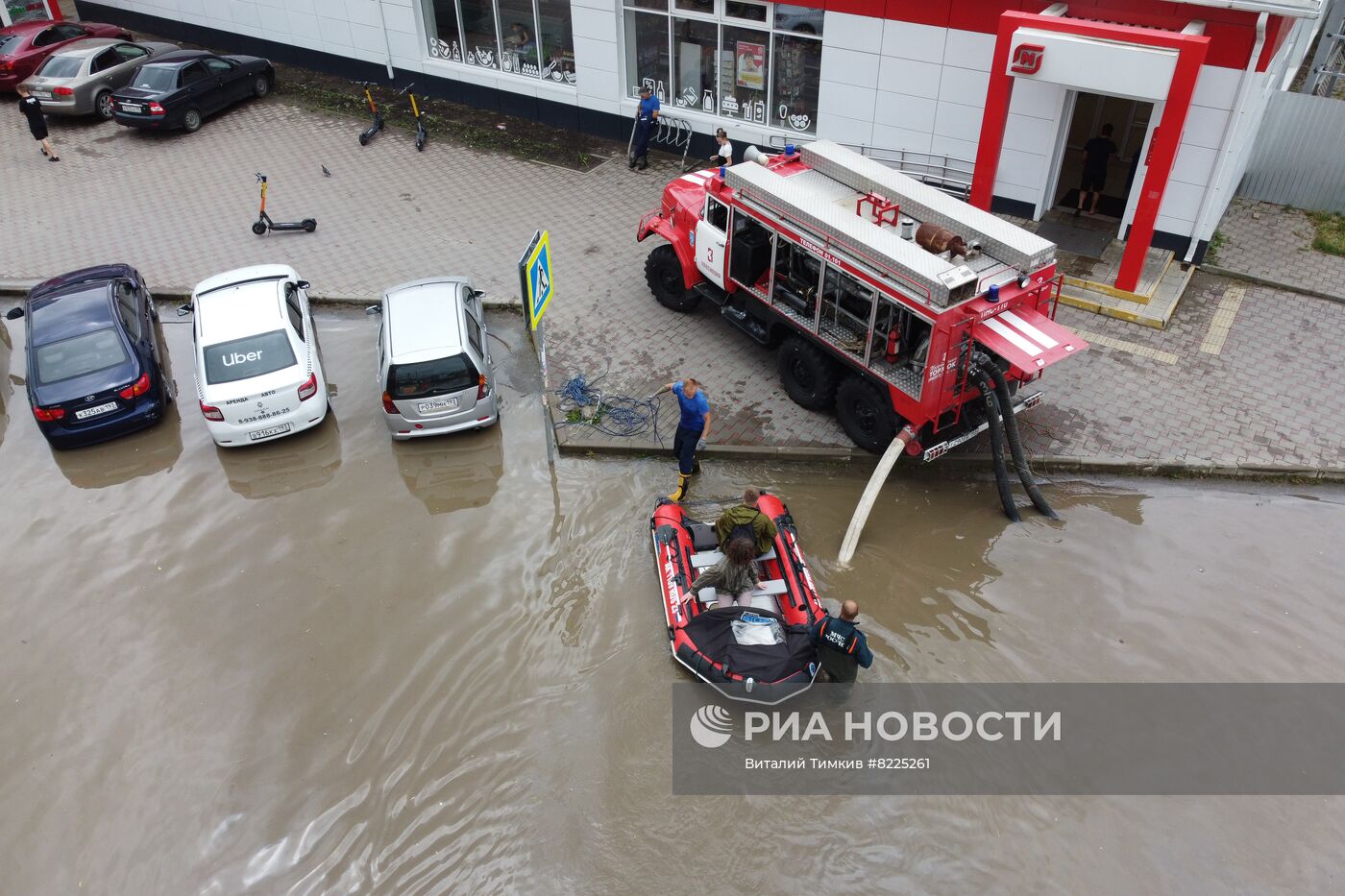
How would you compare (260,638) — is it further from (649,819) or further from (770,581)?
(770,581)

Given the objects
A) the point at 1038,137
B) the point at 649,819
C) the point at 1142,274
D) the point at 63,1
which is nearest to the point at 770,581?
the point at 649,819

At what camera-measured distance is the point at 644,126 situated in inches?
655

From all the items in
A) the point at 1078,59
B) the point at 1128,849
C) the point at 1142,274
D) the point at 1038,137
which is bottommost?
the point at 1128,849

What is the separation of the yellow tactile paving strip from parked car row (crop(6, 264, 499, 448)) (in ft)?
29.9

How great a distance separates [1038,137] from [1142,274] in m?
2.54

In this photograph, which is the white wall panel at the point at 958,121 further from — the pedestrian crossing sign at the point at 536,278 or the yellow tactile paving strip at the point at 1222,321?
the pedestrian crossing sign at the point at 536,278

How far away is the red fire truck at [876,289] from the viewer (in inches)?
364

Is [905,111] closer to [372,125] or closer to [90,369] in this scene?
[372,125]

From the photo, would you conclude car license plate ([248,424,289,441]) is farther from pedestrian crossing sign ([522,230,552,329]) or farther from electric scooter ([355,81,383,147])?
electric scooter ([355,81,383,147])

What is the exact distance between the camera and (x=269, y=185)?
16.8m

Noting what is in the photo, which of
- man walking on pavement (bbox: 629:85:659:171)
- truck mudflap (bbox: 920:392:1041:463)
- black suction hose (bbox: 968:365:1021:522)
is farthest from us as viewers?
man walking on pavement (bbox: 629:85:659:171)

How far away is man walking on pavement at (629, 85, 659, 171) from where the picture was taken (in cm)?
1653

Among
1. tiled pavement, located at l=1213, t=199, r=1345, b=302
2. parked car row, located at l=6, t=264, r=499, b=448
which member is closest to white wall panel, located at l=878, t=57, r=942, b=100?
tiled pavement, located at l=1213, t=199, r=1345, b=302

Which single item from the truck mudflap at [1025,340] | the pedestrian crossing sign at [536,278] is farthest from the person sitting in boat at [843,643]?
the pedestrian crossing sign at [536,278]
